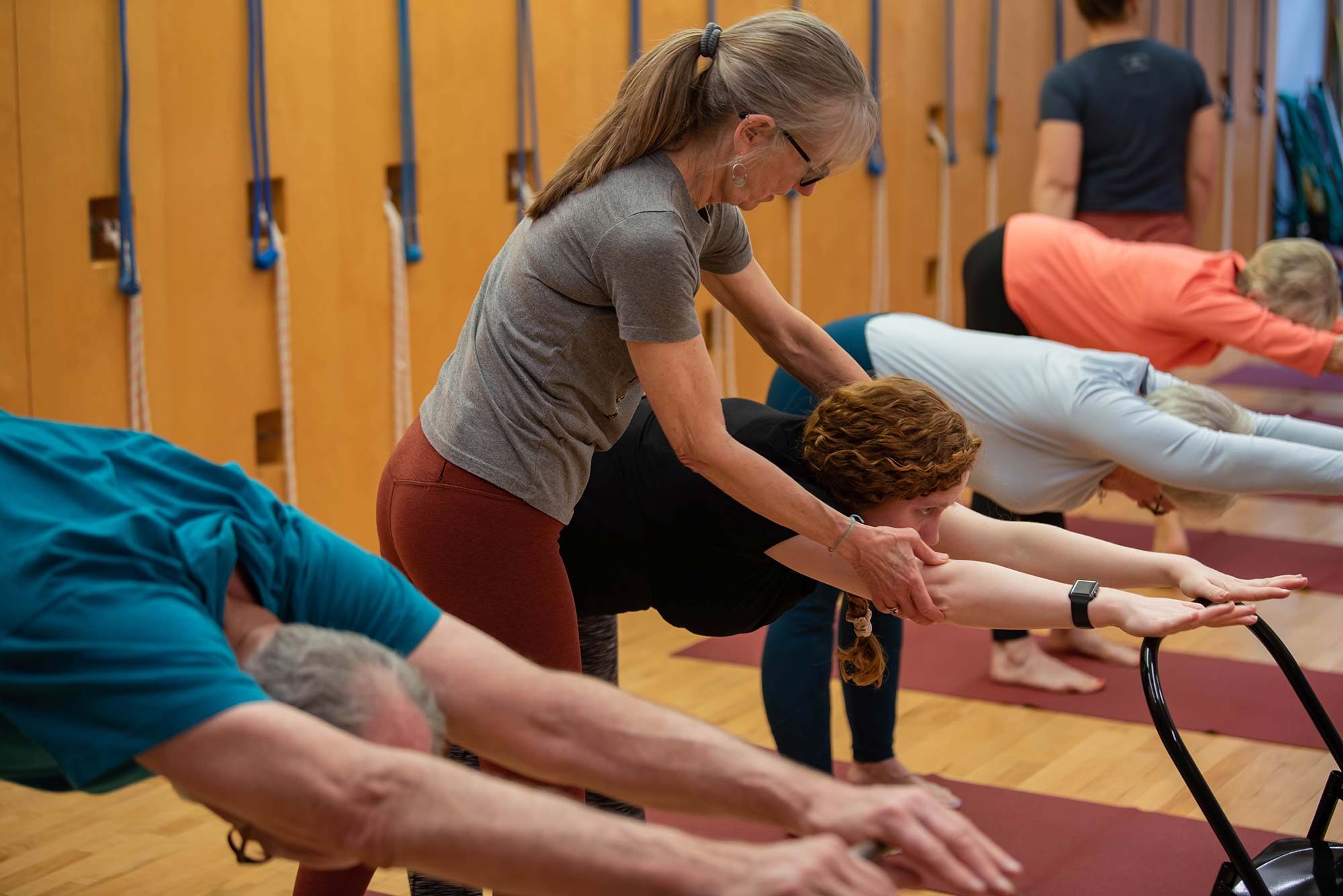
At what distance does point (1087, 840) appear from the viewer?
263cm

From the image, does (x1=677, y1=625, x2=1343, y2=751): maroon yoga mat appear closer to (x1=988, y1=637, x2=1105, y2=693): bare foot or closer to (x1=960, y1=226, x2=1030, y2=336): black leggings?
(x1=988, y1=637, x2=1105, y2=693): bare foot

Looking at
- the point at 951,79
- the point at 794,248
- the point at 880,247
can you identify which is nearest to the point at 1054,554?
the point at 794,248

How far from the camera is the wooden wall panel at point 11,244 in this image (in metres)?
2.93

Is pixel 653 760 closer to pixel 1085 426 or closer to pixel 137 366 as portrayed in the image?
pixel 1085 426

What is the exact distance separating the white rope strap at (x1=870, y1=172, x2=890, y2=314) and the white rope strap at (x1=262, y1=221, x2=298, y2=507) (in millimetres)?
2467

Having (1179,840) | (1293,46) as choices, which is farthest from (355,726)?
(1293,46)

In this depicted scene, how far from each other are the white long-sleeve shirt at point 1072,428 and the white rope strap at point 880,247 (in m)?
2.70

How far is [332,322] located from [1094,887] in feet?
7.35

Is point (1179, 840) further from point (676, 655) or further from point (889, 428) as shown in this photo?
point (676, 655)

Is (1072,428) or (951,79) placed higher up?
(951,79)

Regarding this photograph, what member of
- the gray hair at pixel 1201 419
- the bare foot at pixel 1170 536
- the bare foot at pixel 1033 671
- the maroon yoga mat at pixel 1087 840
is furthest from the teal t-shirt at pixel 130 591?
the bare foot at pixel 1170 536

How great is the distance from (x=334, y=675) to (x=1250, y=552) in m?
3.84

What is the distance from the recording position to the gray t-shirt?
5.78 ft

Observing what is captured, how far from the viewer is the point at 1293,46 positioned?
8.83 metres
